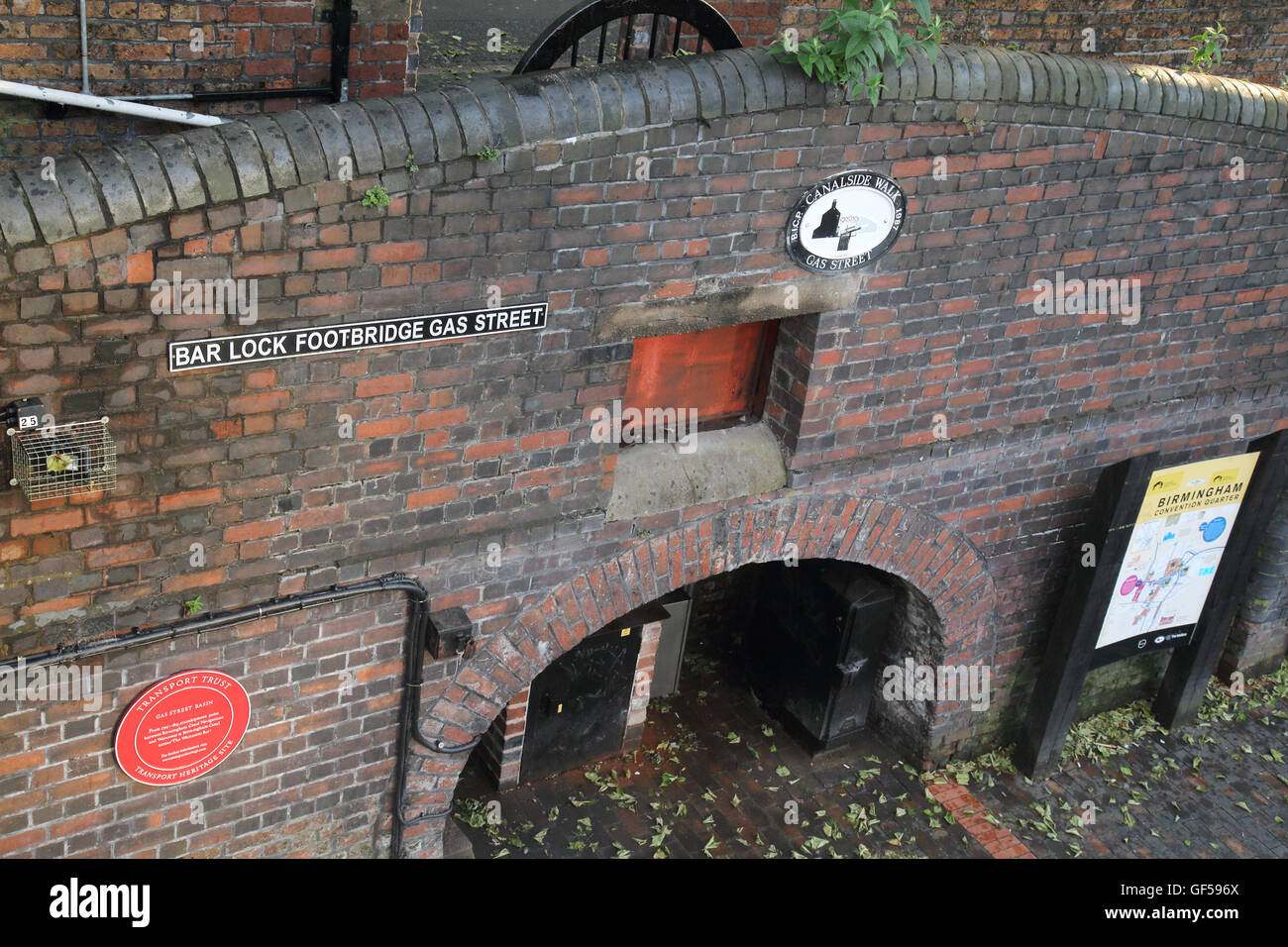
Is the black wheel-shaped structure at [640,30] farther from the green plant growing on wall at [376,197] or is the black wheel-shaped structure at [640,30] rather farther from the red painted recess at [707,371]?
the red painted recess at [707,371]

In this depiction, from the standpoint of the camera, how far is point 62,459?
4.89 meters

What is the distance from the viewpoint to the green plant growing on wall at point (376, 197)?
17.2 feet

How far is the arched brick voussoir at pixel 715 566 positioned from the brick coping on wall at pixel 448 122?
2297 millimetres

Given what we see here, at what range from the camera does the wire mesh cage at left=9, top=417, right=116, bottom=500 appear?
16.0ft

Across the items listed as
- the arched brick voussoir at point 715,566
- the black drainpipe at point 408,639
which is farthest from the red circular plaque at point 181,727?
the arched brick voussoir at point 715,566

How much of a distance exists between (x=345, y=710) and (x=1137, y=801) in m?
5.80

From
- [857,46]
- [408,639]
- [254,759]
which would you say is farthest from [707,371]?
[254,759]

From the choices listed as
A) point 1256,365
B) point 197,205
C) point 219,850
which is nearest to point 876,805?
point 1256,365

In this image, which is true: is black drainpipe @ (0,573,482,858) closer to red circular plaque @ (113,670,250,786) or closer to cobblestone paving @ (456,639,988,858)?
red circular plaque @ (113,670,250,786)

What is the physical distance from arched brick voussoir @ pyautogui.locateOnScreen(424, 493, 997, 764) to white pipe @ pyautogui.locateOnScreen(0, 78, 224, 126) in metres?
2.84

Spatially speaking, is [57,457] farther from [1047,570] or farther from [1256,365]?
[1256,365]

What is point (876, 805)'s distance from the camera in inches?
351

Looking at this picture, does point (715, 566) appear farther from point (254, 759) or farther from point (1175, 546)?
point (1175, 546)

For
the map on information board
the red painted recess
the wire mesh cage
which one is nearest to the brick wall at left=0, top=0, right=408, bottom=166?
the wire mesh cage
